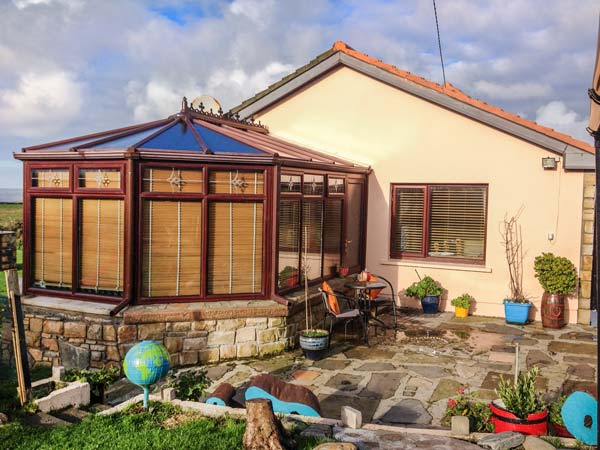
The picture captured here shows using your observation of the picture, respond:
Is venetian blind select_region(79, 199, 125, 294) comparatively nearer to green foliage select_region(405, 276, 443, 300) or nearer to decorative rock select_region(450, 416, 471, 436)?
decorative rock select_region(450, 416, 471, 436)

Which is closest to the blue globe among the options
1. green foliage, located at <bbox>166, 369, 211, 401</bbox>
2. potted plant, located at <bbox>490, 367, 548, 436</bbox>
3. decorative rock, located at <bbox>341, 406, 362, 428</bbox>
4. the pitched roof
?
green foliage, located at <bbox>166, 369, 211, 401</bbox>

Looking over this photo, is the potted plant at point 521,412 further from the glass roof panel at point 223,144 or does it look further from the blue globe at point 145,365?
the glass roof panel at point 223,144

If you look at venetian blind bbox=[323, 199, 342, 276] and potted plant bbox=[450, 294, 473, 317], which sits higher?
venetian blind bbox=[323, 199, 342, 276]

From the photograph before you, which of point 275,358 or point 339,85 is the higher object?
point 339,85

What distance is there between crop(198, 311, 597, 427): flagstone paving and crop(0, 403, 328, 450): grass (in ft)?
4.64

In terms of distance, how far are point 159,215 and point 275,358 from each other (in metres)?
2.72

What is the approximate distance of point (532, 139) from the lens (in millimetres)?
10461

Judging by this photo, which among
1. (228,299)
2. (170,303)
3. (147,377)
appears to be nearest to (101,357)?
(170,303)

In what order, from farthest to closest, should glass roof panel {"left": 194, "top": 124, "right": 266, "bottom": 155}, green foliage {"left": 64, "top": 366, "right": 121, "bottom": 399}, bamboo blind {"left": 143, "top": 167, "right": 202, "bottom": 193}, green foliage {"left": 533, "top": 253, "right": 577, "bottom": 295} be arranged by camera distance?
1. green foliage {"left": 533, "top": 253, "right": 577, "bottom": 295}
2. glass roof panel {"left": 194, "top": 124, "right": 266, "bottom": 155}
3. bamboo blind {"left": 143, "top": 167, "right": 202, "bottom": 193}
4. green foliage {"left": 64, "top": 366, "right": 121, "bottom": 399}

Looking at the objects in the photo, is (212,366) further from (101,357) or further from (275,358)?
(101,357)

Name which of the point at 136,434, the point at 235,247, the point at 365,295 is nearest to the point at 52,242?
the point at 235,247

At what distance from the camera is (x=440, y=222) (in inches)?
458

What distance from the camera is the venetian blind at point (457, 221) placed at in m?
11.3

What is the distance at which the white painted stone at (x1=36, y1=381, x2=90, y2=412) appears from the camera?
18.7ft
